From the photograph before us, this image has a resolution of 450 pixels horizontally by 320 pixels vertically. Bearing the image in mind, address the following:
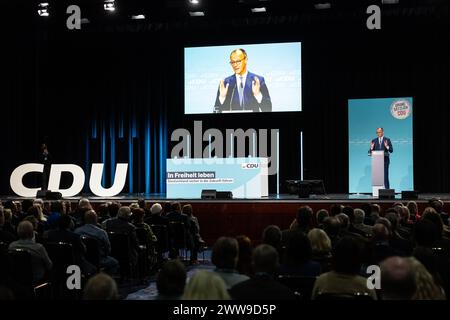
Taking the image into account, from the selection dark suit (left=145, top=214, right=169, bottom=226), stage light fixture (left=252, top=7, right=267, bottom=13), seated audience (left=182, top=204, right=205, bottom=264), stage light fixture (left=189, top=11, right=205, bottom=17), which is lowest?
seated audience (left=182, top=204, right=205, bottom=264)

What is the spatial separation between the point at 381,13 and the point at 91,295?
37.9 ft

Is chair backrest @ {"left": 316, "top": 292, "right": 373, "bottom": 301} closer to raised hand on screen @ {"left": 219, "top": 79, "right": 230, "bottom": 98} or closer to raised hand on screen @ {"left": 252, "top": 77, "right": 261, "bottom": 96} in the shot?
raised hand on screen @ {"left": 252, "top": 77, "right": 261, "bottom": 96}

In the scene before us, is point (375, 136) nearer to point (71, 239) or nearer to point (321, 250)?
point (321, 250)

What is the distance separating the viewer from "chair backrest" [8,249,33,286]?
422cm

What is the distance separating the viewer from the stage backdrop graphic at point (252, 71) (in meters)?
12.1

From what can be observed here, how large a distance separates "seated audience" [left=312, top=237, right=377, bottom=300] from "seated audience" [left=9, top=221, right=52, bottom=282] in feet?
8.86

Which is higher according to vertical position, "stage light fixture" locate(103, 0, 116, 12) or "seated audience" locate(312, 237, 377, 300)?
"stage light fixture" locate(103, 0, 116, 12)

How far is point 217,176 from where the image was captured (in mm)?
10000

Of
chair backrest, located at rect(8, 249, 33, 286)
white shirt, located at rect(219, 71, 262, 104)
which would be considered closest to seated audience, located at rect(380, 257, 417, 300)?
chair backrest, located at rect(8, 249, 33, 286)

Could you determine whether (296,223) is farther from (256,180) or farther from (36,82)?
(36,82)

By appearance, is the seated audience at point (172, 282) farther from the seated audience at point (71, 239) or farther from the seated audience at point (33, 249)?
the seated audience at point (71, 239)

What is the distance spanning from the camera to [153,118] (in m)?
14.1
